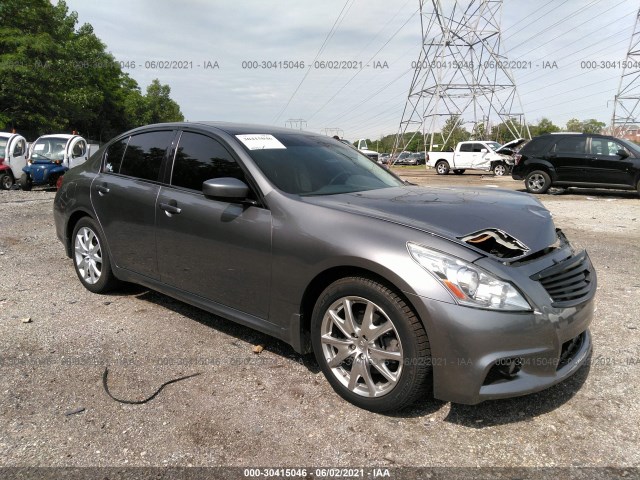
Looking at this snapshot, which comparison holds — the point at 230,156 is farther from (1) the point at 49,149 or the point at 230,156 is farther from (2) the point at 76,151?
(1) the point at 49,149

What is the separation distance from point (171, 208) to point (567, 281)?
8.92ft

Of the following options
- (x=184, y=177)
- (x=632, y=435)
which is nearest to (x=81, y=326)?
(x=184, y=177)

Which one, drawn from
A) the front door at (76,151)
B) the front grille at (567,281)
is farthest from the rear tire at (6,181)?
the front grille at (567,281)

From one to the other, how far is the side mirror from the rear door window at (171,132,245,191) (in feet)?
0.49

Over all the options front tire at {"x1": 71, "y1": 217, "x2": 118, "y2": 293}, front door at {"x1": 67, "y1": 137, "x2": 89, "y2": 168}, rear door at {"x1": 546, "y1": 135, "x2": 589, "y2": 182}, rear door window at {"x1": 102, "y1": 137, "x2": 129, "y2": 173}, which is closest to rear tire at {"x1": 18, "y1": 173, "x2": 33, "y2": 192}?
front door at {"x1": 67, "y1": 137, "x2": 89, "y2": 168}

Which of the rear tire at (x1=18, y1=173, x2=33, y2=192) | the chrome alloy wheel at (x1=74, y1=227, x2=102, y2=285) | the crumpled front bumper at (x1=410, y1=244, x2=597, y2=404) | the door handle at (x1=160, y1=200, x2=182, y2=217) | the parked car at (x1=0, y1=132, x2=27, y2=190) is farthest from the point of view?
the parked car at (x1=0, y1=132, x2=27, y2=190)

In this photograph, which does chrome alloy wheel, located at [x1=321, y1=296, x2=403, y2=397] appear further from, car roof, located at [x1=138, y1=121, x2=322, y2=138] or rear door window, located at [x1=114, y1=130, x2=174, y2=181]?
rear door window, located at [x1=114, y1=130, x2=174, y2=181]

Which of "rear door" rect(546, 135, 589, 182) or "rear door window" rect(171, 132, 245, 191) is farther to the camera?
"rear door" rect(546, 135, 589, 182)

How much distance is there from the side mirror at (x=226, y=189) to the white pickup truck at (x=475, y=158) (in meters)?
24.2

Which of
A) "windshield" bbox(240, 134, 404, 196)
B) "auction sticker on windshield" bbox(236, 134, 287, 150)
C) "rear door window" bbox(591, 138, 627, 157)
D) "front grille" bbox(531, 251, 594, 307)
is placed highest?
"rear door window" bbox(591, 138, 627, 157)

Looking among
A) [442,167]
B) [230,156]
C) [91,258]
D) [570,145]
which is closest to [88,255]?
[91,258]

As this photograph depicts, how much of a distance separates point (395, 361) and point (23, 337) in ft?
9.54

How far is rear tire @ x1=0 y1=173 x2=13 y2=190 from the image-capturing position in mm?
15245

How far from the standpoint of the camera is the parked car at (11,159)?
1523cm
